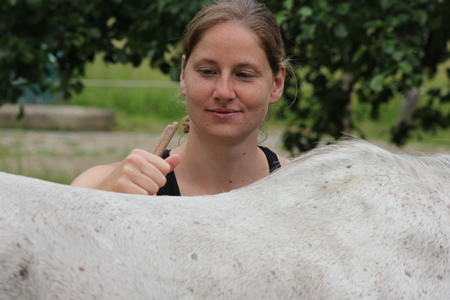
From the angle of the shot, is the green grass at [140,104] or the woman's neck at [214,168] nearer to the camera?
the woman's neck at [214,168]

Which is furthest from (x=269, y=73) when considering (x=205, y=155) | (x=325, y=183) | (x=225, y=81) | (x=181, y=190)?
(x=325, y=183)

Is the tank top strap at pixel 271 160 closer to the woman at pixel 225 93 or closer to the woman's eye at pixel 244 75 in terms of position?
the woman at pixel 225 93

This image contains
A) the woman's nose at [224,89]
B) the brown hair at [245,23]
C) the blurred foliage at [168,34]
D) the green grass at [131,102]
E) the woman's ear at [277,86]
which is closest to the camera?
the woman's nose at [224,89]

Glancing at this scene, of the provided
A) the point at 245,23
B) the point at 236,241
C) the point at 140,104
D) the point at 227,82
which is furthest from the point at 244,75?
the point at 140,104

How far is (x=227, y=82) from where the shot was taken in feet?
5.82

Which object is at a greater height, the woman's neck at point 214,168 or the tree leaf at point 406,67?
the woman's neck at point 214,168

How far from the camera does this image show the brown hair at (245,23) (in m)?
1.87

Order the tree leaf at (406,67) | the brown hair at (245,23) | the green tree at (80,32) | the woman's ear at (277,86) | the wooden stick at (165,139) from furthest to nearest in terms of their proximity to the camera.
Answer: the green tree at (80,32) < the tree leaf at (406,67) < the woman's ear at (277,86) < the brown hair at (245,23) < the wooden stick at (165,139)

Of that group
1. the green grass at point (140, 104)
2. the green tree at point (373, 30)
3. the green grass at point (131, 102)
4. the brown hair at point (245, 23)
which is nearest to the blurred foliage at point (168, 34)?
the green tree at point (373, 30)

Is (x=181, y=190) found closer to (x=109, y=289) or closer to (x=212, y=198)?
(x=212, y=198)

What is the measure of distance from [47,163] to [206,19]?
4861mm

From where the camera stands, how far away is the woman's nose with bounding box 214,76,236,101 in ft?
5.79

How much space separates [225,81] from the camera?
177cm

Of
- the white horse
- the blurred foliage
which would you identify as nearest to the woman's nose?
the white horse
